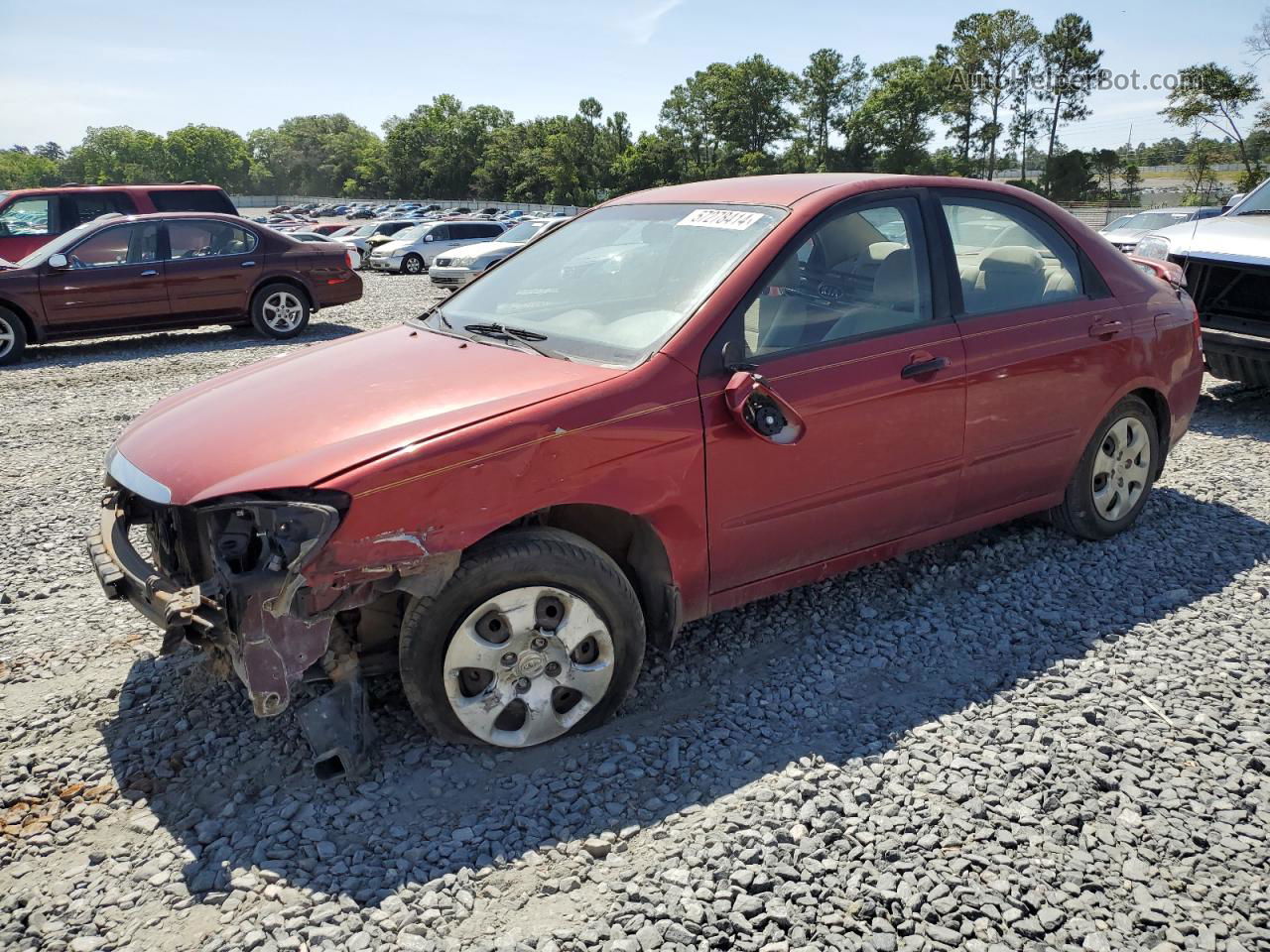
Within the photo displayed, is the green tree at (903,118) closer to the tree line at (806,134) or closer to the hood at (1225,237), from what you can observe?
the tree line at (806,134)

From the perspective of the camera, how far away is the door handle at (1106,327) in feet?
14.1

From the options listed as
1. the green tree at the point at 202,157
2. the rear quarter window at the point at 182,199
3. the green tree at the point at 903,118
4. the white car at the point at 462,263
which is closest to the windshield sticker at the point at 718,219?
the rear quarter window at the point at 182,199

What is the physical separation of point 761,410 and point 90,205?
13934 millimetres

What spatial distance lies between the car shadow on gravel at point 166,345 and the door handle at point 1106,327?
8.42m

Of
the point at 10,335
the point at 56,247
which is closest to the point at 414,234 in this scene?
the point at 56,247

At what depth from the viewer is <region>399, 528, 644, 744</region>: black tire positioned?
9.19 ft

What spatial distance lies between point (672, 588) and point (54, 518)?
13.5 ft

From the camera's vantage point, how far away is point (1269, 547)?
15.1 ft

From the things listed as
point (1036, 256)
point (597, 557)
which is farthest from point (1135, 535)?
point (597, 557)

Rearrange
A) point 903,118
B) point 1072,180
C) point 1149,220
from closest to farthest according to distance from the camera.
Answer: point 1149,220
point 1072,180
point 903,118

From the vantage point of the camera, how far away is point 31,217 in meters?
13.6

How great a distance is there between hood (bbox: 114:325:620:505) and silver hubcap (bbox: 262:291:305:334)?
8.86 metres

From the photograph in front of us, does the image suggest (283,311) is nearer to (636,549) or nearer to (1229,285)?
(636,549)

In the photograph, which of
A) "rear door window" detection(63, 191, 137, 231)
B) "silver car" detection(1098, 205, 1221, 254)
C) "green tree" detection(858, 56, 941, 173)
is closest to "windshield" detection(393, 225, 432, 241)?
"rear door window" detection(63, 191, 137, 231)
